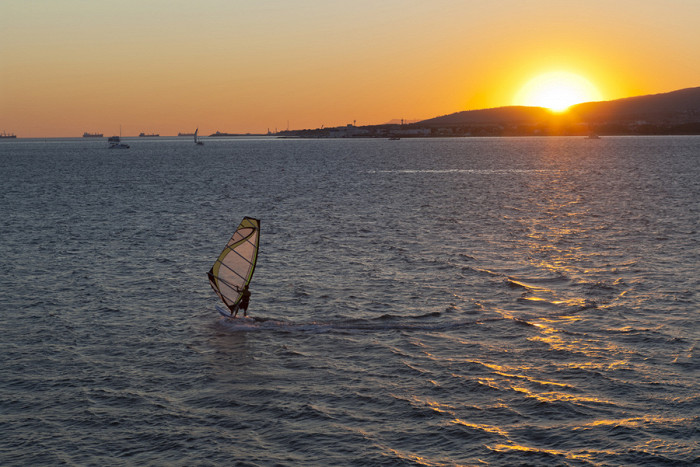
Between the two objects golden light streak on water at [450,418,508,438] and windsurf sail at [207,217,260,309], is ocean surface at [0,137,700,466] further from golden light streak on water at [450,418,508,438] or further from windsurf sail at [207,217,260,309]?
windsurf sail at [207,217,260,309]

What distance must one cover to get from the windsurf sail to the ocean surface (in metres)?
1.23

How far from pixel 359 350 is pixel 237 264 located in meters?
8.24

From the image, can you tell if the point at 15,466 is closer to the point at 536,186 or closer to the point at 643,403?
the point at 643,403

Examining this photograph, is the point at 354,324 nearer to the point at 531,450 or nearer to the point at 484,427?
the point at 484,427

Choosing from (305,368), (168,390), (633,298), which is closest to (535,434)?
(305,368)

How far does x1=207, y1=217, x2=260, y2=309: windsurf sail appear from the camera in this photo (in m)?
31.2

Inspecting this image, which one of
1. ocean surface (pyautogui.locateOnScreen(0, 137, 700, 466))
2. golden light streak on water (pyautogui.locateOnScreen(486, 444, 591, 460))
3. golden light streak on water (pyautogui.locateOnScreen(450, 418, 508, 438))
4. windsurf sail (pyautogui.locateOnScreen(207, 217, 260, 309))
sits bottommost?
golden light streak on water (pyautogui.locateOnScreen(486, 444, 591, 460))

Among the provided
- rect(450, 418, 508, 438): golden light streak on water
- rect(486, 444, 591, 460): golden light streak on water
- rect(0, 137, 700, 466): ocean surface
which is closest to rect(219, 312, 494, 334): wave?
rect(0, 137, 700, 466): ocean surface

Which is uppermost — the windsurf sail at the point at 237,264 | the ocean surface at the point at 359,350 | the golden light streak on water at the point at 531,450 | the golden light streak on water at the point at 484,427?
the windsurf sail at the point at 237,264

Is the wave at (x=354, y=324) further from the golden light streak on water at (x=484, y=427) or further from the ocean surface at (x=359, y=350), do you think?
the golden light streak on water at (x=484, y=427)

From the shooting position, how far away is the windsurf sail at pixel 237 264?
31203 millimetres

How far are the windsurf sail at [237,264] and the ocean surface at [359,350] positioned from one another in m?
1.23

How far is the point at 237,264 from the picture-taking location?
105ft

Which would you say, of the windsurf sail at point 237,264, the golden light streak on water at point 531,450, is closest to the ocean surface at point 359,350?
the golden light streak on water at point 531,450
